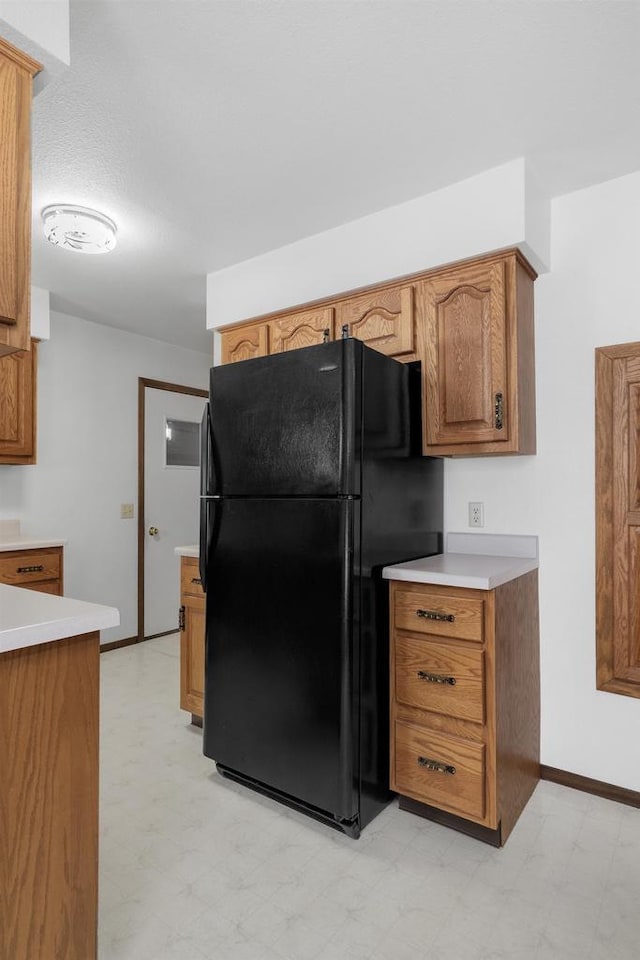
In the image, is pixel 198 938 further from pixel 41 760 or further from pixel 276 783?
pixel 41 760

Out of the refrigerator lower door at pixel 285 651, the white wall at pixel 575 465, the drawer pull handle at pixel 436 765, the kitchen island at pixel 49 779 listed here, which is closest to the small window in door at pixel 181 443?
the refrigerator lower door at pixel 285 651

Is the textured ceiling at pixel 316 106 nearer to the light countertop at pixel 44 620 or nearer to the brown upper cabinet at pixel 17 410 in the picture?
the brown upper cabinet at pixel 17 410

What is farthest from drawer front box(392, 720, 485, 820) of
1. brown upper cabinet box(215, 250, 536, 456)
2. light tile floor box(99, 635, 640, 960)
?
brown upper cabinet box(215, 250, 536, 456)

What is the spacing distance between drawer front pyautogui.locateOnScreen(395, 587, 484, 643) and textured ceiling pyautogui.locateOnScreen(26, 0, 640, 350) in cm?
159

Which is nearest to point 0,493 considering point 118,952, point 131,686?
point 131,686

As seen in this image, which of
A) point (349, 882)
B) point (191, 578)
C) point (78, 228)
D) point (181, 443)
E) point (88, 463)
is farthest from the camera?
point (181, 443)

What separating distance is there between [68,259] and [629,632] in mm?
3178

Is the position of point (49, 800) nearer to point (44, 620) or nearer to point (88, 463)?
point (44, 620)

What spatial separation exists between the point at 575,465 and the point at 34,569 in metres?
2.87

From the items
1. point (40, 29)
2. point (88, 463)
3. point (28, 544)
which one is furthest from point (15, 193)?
Answer: point (88, 463)

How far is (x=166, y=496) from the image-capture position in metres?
4.45

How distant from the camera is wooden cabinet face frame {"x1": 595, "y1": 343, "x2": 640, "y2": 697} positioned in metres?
2.11

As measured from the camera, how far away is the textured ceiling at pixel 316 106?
1.46m

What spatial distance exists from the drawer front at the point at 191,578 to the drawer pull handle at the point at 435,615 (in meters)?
1.16
